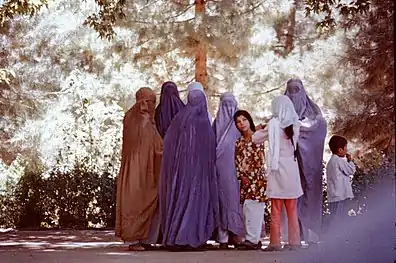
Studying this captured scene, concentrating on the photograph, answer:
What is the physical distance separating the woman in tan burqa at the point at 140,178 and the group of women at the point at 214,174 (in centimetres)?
1

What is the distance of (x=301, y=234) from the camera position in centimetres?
904

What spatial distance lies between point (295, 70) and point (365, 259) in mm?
11907

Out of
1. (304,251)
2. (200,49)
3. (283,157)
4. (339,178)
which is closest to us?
(304,251)

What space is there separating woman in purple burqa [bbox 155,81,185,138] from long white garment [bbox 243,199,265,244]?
1.39 m

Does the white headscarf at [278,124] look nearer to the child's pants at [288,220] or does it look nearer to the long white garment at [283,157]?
the long white garment at [283,157]

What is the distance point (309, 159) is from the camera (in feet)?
28.8

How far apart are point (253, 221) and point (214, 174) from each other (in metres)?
0.70

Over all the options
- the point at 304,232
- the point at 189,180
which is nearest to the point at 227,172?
the point at 189,180

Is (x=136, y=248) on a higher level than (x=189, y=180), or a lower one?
lower

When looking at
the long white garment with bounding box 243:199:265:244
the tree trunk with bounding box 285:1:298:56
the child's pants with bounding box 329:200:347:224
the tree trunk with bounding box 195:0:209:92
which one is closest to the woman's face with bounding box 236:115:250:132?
the long white garment with bounding box 243:199:265:244

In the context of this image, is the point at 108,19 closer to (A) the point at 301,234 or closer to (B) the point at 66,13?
(A) the point at 301,234

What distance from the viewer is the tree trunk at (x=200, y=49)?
1388 centimetres

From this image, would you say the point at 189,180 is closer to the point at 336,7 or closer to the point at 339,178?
the point at 339,178

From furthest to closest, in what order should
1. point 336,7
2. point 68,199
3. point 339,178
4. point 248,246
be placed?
point 68,199, point 336,7, point 339,178, point 248,246
